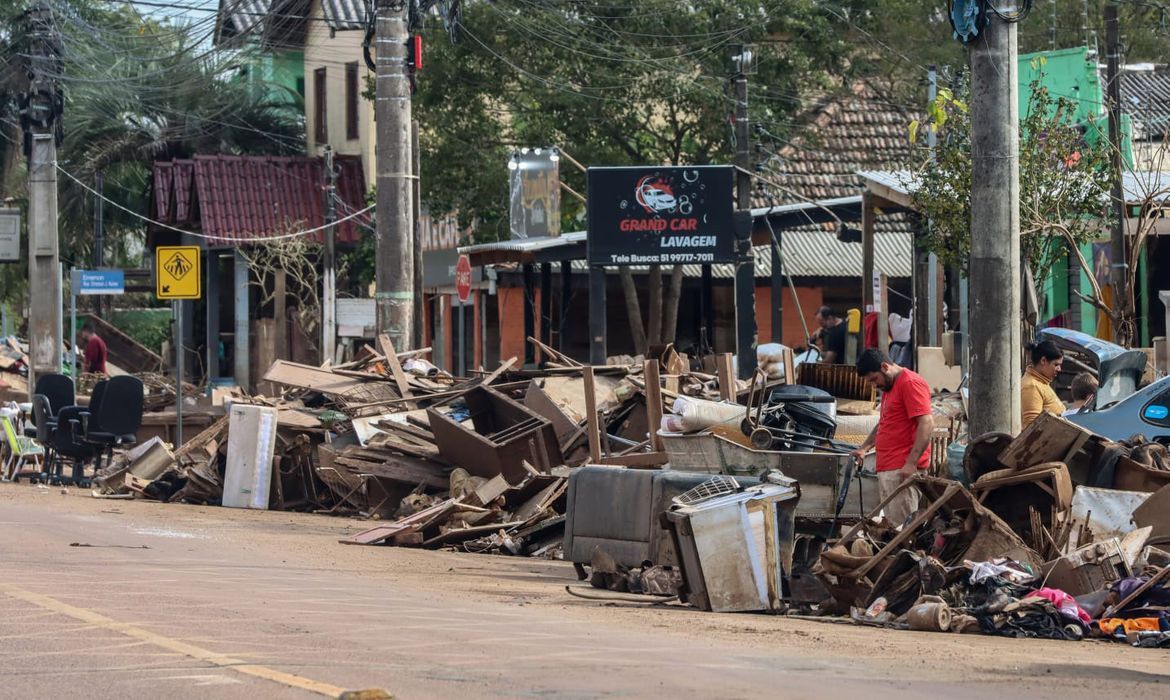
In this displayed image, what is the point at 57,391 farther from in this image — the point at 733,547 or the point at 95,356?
the point at 733,547

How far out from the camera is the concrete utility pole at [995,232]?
1357 cm

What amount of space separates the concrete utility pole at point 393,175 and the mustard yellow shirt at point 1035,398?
30.3 ft

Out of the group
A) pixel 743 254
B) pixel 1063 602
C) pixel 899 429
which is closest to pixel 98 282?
pixel 743 254

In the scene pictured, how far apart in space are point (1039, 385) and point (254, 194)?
30.6 m

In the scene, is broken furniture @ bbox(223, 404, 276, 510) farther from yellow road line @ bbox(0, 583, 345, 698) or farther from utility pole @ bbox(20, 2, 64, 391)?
utility pole @ bbox(20, 2, 64, 391)

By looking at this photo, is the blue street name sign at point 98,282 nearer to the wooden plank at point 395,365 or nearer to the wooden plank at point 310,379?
the wooden plank at point 310,379

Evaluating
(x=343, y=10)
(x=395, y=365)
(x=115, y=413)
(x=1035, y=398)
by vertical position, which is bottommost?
(x=115, y=413)

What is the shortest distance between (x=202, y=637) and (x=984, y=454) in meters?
6.07

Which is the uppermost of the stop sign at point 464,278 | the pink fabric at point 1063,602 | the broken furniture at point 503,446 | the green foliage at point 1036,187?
the green foliage at point 1036,187

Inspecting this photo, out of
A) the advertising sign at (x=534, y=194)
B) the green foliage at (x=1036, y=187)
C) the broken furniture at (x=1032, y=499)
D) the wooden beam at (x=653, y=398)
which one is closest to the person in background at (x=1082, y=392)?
the green foliage at (x=1036, y=187)

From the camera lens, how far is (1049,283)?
99.5 feet

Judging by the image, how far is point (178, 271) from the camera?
77.8ft

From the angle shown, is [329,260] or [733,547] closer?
[733,547]

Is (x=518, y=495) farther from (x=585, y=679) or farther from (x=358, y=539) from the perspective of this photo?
(x=585, y=679)
